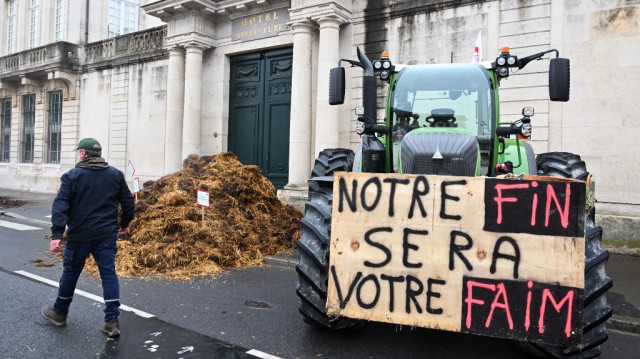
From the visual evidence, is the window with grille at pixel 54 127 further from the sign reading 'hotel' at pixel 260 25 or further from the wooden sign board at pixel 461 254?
the wooden sign board at pixel 461 254

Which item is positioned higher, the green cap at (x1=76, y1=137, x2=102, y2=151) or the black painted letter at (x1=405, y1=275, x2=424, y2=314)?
the green cap at (x1=76, y1=137, x2=102, y2=151)

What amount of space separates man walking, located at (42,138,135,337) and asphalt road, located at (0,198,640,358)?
31 cm

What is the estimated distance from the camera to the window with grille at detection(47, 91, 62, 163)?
74.9 ft

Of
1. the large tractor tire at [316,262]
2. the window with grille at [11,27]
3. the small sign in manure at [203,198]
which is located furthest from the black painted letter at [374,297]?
the window with grille at [11,27]

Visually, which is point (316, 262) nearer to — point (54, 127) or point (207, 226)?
point (207, 226)

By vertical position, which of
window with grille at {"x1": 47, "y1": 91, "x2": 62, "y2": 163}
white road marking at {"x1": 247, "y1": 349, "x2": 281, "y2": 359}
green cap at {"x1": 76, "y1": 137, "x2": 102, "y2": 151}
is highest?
window with grille at {"x1": 47, "y1": 91, "x2": 62, "y2": 163}

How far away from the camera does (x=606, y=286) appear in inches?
135

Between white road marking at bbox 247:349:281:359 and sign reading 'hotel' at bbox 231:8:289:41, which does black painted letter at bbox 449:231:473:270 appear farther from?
sign reading 'hotel' at bbox 231:8:289:41

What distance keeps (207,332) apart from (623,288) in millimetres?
5769

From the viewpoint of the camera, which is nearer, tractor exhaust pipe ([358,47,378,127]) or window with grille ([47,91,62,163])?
tractor exhaust pipe ([358,47,378,127])

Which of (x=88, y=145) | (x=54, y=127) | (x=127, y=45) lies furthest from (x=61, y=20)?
(x=88, y=145)

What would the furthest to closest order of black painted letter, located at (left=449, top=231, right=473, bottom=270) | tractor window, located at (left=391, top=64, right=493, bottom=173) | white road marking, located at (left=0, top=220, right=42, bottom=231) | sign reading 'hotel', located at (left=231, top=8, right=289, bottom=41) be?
1. sign reading 'hotel', located at (left=231, top=8, right=289, bottom=41)
2. white road marking, located at (left=0, top=220, right=42, bottom=231)
3. tractor window, located at (left=391, top=64, right=493, bottom=173)
4. black painted letter, located at (left=449, top=231, right=473, bottom=270)

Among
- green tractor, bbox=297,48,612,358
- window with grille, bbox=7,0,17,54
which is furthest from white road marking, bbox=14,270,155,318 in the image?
window with grille, bbox=7,0,17,54

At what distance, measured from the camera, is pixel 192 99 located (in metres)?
15.2
